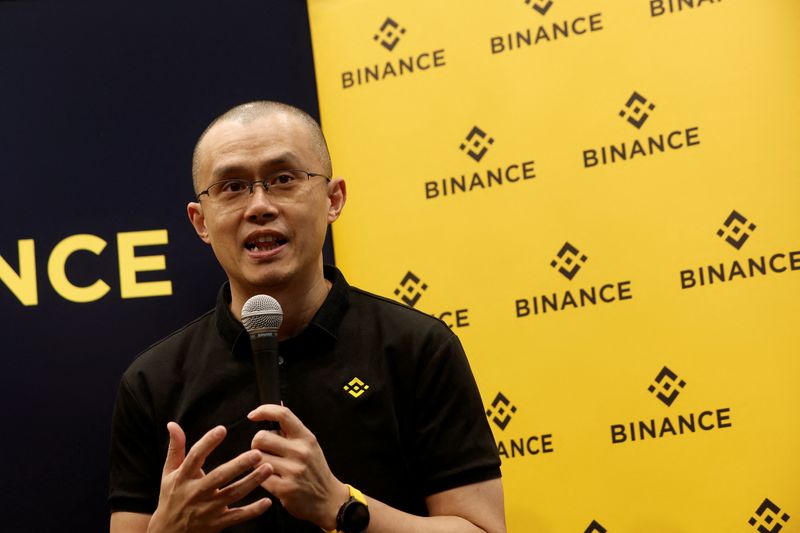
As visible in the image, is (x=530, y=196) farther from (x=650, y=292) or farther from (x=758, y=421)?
(x=758, y=421)

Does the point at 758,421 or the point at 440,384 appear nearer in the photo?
the point at 440,384

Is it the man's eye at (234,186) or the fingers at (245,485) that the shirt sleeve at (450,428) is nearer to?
the fingers at (245,485)

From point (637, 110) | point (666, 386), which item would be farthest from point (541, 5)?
point (666, 386)

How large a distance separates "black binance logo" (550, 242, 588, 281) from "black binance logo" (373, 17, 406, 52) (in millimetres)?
939

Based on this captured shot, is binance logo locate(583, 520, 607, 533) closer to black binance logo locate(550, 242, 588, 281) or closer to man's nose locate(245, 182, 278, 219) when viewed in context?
black binance logo locate(550, 242, 588, 281)

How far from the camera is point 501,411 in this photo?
2785mm

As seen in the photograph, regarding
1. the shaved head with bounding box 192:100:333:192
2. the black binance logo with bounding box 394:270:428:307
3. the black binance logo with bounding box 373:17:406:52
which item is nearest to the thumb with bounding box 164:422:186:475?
the shaved head with bounding box 192:100:333:192

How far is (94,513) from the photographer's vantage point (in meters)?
2.69

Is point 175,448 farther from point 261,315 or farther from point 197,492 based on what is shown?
point 261,315

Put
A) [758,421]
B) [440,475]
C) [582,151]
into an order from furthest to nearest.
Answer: [582,151] → [758,421] → [440,475]

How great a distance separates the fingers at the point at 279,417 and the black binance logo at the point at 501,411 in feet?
4.41

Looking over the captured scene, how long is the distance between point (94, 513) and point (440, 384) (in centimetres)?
137

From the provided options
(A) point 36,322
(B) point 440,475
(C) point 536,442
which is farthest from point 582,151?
(A) point 36,322

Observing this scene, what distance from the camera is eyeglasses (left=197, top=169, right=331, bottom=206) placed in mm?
1999
